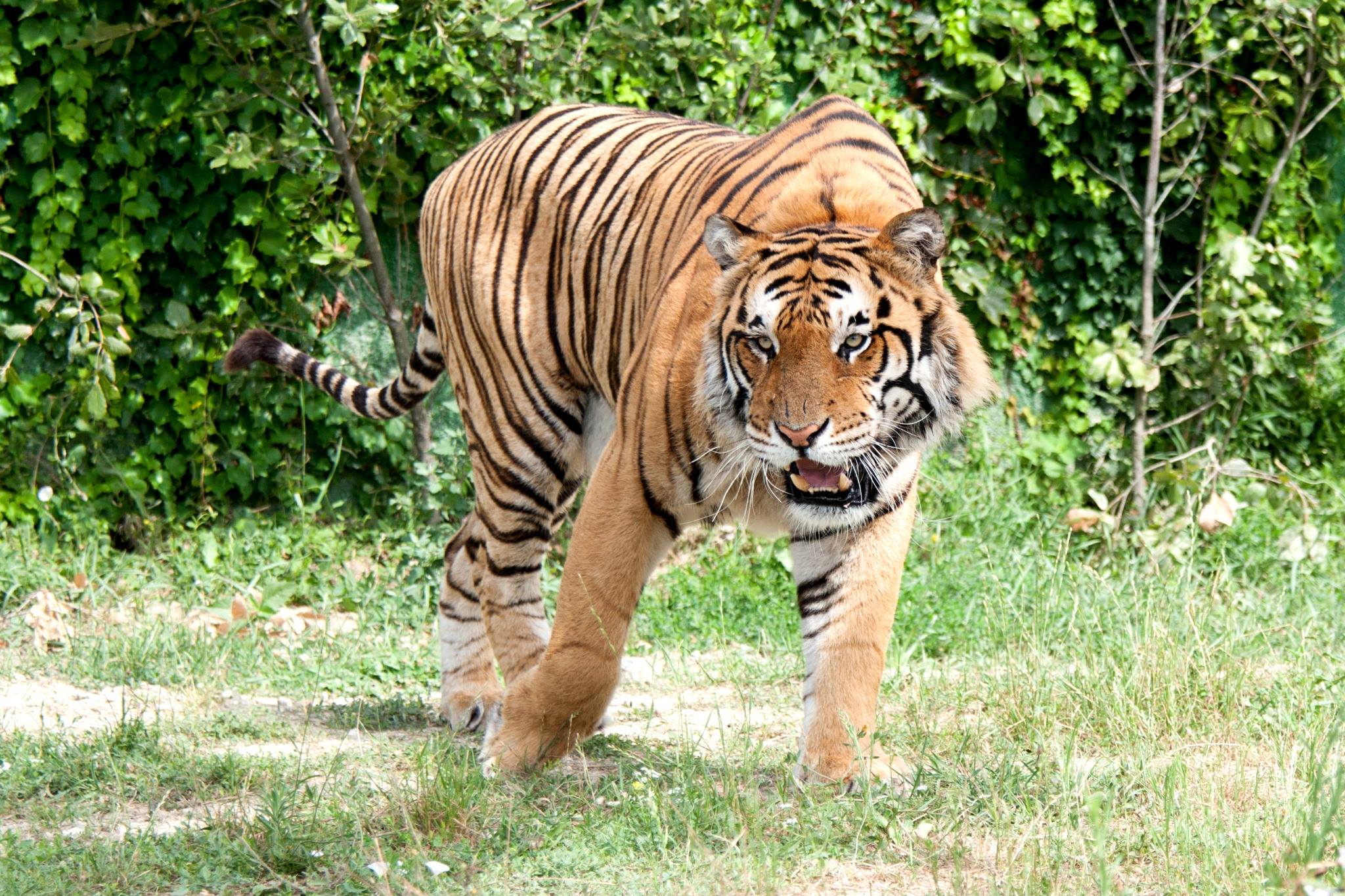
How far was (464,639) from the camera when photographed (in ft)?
14.1

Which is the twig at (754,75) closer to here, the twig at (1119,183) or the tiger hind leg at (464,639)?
the twig at (1119,183)

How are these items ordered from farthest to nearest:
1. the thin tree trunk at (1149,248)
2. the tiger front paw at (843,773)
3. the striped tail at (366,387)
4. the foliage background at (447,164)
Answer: the thin tree trunk at (1149,248), the foliage background at (447,164), the striped tail at (366,387), the tiger front paw at (843,773)

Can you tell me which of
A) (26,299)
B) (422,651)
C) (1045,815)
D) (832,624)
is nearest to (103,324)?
(26,299)

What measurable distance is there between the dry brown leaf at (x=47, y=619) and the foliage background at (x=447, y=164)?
24.9 inches

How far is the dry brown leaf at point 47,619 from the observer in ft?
15.4

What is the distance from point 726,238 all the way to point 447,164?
2.74 metres

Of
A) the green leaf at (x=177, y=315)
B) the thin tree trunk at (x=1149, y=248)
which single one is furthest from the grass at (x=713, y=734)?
the green leaf at (x=177, y=315)

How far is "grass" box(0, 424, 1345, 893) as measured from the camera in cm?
265

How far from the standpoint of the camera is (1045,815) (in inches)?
111

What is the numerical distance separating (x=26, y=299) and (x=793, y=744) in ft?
11.9

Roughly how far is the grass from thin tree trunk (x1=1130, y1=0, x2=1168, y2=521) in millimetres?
384

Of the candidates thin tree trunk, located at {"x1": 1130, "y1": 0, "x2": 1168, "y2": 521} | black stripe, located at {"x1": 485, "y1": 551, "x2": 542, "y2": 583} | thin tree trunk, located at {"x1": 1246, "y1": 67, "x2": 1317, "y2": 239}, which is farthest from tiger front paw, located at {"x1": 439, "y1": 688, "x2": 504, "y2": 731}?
thin tree trunk, located at {"x1": 1246, "y1": 67, "x2": 1317, "y2": 239}

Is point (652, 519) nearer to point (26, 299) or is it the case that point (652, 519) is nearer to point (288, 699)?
point (288, 699)

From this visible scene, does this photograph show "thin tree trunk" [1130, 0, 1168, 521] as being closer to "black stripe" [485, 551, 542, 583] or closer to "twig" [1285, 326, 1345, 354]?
"twig" [1285, 326, 1345, 354]
